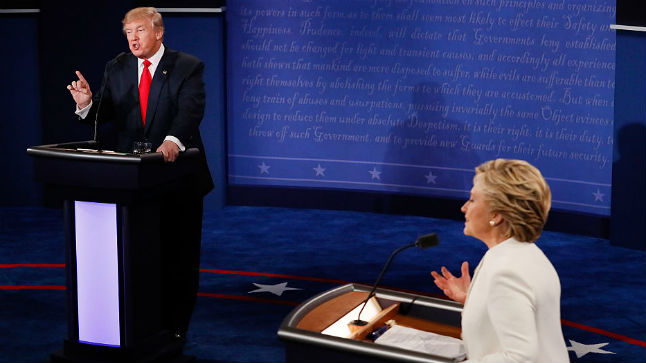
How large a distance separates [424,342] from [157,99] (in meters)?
2.37

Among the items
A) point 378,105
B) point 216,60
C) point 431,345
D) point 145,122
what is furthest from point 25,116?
point 431,345

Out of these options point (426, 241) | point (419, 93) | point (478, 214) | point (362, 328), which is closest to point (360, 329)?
point (362, 328)

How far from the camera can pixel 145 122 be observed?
4.66 meters

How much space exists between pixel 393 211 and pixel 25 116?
370 centimetres

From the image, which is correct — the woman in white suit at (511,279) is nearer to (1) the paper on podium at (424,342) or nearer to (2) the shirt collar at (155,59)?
(1) the paper on podium at (424,342)

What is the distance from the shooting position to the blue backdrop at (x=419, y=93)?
778cm

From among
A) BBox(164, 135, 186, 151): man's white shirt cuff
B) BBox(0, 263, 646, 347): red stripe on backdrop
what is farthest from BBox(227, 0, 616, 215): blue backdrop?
BBox(164, 135, 186, 151): man's white shirt cuff

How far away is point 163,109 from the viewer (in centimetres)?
466

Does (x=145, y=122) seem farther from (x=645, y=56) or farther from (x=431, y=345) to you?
(x=645, y=56)

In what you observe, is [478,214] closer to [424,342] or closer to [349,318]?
[424,342]

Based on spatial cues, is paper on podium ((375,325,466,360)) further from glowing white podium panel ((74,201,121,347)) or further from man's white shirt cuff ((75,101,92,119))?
man's white shirt cuff ((75,101,92,119))

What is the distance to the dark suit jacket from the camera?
15.3ft

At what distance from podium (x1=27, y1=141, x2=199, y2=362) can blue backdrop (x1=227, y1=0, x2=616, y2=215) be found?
424cm

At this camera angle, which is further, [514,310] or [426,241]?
[426,241]
